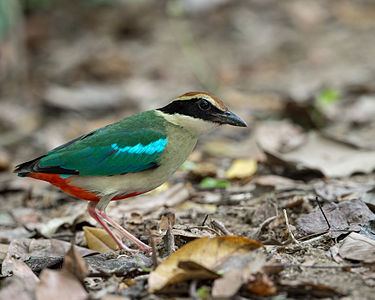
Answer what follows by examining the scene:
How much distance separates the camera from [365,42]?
454 inches

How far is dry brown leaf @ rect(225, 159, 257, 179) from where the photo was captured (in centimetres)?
610

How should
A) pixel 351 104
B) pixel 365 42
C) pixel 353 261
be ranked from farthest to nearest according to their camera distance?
pixel 365 42, pixel 351 104, pixel 353 261

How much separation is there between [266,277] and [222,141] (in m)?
4.90

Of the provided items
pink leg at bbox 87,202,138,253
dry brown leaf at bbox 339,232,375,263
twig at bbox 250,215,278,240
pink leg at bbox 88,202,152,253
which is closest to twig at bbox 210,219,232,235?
twig at bbox 250,215,278,240

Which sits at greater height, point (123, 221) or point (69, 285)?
point (69, 285)

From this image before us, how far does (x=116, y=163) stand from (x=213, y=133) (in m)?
4.03

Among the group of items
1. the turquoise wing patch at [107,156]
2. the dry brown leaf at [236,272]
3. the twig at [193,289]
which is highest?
the turquoise wing patch at [107,156]

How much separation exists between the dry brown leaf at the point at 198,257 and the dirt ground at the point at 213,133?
3.0 inches

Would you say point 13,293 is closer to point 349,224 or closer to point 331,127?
point 349,224

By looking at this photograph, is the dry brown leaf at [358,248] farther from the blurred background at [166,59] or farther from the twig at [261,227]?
the blurred background at [166,59]

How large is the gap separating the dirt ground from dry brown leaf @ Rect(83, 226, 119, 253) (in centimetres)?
5

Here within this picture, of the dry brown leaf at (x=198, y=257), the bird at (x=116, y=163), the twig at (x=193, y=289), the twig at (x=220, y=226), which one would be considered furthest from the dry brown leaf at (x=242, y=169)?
the twig at (x=193, y=289)

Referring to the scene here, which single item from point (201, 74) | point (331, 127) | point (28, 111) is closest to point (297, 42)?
point (201, 74)

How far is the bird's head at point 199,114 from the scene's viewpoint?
463 centimetres
